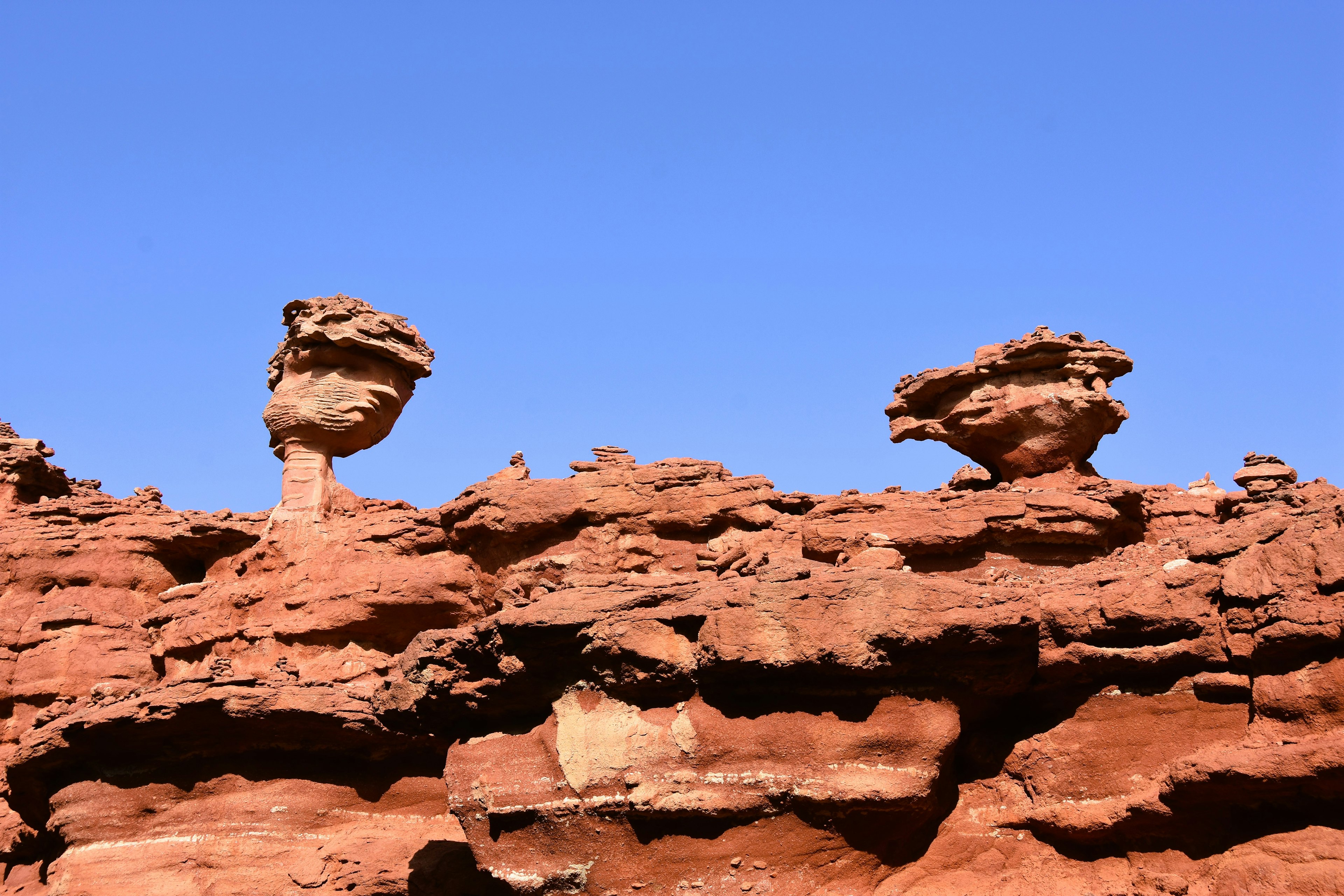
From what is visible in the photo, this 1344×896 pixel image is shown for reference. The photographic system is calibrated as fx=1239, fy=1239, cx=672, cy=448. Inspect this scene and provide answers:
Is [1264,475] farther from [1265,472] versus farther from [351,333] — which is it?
[351,333]

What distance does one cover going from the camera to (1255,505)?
37.9 feet

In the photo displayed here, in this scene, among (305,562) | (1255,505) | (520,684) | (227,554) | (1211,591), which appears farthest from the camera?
(227,554)

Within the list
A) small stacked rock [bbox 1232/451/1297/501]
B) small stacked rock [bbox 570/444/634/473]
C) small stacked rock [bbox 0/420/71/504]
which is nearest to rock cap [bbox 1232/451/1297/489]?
small stacked rock [bbox 1232/451/1297/501]

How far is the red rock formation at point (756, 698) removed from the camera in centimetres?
910

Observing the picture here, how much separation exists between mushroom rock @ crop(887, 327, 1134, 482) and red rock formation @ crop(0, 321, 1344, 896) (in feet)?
0.13

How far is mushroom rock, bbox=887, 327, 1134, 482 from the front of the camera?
14.2 meters

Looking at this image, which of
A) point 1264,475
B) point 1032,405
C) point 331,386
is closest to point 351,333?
point 331,386

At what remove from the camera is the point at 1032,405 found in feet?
46.4

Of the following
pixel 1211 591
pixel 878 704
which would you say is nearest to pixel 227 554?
pixel 878 704

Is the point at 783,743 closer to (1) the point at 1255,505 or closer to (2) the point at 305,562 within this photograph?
(1) the point at 1255,505

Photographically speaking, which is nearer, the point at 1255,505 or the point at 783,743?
the point at 783,743

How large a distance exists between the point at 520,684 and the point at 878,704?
3.12 metres

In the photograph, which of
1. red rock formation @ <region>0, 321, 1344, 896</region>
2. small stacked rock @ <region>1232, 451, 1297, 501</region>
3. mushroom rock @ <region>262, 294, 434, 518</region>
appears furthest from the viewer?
mushroom rock @ <region>262, 294, 434, 518</region>

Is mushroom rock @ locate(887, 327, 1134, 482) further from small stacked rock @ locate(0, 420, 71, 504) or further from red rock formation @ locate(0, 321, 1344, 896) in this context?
small stacked rock @ locate(0, 420, 71, 504)
